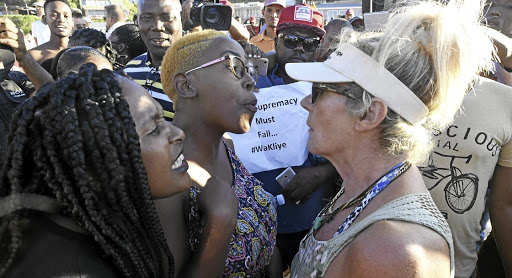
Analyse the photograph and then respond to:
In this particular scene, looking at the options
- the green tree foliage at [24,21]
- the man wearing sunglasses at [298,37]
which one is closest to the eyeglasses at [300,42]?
the man wearing sunglasses at [298,37]

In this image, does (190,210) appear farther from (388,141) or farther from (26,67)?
(26,67)

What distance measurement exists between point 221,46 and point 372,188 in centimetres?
114

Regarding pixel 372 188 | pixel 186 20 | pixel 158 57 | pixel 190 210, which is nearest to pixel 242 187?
pixel 190 210

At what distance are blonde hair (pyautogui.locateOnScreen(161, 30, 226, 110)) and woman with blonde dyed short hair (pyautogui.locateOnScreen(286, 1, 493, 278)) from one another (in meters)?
0.67

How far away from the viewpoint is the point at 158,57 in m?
3.41

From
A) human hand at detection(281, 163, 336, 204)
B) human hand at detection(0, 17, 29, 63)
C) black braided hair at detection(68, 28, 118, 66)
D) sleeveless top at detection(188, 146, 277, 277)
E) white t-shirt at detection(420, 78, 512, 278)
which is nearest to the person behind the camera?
sleeveless top at detection(188, 146, 277, 277)

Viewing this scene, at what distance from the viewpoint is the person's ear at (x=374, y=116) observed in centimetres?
144

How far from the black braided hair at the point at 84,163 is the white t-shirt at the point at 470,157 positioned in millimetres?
1621

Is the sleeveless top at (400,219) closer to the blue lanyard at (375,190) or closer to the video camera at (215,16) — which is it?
the blue lanyard at (375,190)

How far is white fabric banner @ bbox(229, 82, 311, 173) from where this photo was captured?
278 cm

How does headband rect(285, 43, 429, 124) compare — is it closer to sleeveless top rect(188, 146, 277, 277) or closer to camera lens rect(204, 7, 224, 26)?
sleeveless top rect(188, 146, 277, 277)

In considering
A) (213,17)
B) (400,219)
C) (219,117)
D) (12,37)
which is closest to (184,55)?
(219,117)

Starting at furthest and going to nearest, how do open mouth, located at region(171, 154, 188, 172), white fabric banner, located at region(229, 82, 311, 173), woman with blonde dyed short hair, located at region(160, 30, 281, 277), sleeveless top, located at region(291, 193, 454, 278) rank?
white fabric banner, located at region(229, 82, 311, 173)
woman with blonde dyed short hair, located at region(160, 30, 281, 277)
open mouth, located at region(171, 154, 188, 172)
sleeveless top, located at region(291, 193, 454, 278)

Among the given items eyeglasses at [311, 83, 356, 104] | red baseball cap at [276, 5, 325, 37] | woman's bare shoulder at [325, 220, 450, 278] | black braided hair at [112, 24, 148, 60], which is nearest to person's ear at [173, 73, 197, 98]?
eyeglasses at [311, 83, 356, 104]
